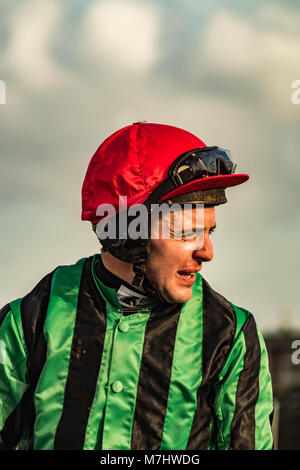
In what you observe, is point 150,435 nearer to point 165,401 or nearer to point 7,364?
point 165,401

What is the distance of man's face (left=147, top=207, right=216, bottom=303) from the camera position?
328cm

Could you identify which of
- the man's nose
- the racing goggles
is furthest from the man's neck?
the racing goggles

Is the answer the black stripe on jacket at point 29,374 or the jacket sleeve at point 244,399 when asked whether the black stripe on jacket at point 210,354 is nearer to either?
the jacket sleeve at point 244,399

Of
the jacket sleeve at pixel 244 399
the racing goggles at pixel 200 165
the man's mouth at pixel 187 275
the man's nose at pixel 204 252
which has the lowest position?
the jacket sleeve at pixel 244 399

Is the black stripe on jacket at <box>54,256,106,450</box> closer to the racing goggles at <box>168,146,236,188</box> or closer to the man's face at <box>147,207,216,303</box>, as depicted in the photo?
the man's face at <box>147,207,216,303</box>

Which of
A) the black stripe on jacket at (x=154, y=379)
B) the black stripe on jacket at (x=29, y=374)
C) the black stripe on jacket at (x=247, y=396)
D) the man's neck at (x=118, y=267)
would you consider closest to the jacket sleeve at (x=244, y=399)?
the black stripe on jacket at (x=247, y=396)

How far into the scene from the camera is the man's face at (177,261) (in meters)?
3.28

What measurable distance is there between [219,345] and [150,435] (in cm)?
53

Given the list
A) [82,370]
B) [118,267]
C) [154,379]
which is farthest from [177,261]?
[82,370]

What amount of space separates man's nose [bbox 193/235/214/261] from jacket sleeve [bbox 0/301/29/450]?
0.93 metres

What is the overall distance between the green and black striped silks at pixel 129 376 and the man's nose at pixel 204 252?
12.7 inches

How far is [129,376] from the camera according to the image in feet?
10.8

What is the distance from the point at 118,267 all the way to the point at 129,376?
0.54 metres
